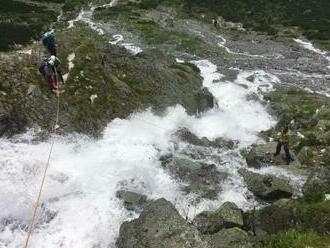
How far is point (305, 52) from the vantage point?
180ft

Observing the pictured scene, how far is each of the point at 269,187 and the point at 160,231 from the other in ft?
22.5

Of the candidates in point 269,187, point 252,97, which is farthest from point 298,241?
point 252,97

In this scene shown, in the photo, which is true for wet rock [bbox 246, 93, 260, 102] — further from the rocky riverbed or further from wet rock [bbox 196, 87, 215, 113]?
wet rock [bbox 196, 87, 215, 113]

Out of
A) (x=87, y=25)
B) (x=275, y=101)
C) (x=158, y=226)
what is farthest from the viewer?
(x=87, y=25)

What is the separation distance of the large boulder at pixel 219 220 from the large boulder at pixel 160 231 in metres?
1.75

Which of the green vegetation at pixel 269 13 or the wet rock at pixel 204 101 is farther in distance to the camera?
the green vegetation at pixel 269 13

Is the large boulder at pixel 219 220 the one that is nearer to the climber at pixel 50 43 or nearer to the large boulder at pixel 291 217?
the large boulder at pixel 291 217

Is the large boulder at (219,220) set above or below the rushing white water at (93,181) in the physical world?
above

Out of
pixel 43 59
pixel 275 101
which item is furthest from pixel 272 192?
pixel 275 101

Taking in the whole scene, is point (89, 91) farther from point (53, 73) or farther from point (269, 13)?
point (269, 13)

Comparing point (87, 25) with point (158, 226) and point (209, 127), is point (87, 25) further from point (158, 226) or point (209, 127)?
point (158, 226)

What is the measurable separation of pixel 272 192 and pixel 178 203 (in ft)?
12.6

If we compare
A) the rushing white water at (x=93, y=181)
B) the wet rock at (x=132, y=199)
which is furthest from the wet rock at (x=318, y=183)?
the wet rock at (x=132, y=199)

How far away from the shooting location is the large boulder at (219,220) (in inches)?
595
